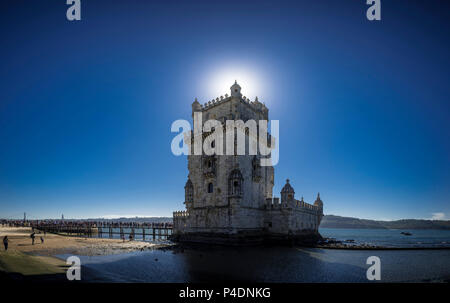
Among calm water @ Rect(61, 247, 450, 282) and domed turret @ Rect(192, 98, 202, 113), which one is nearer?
calm water @ Rect(61, 247, 450, 282)

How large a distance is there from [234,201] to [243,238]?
14.5 feet

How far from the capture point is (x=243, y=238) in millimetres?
27688

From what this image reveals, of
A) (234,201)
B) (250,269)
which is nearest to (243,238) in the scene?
(234,201)

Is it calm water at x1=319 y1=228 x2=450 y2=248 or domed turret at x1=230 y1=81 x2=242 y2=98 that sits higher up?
domed turret at x1=230 y1=81 x2=242 y2=98

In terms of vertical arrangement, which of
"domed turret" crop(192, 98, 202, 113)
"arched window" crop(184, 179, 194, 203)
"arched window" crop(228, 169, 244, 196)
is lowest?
"arched window" crop(184, 179, 194, 203)

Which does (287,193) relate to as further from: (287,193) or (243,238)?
(243,238)

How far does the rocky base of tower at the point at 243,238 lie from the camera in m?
27.4

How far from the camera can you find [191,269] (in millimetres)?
16297

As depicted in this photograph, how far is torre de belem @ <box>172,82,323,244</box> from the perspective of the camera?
92.9 ft

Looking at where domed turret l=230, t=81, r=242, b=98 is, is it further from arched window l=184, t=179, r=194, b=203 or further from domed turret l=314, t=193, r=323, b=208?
domed turret l=314, t=193, r=323, b=208

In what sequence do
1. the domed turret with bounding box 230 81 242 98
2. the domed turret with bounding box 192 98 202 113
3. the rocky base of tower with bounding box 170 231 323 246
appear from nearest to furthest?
the rocky base of tower with bounding box 170 231 323 246, the domed turret with bounding box 230 81 242 98, the domed turret with bounding box 192 98 202 113

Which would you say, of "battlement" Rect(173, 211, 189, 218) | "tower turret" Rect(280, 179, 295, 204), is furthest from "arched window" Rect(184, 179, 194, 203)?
"tower turret" Rect(280, 179, 295, 204)
